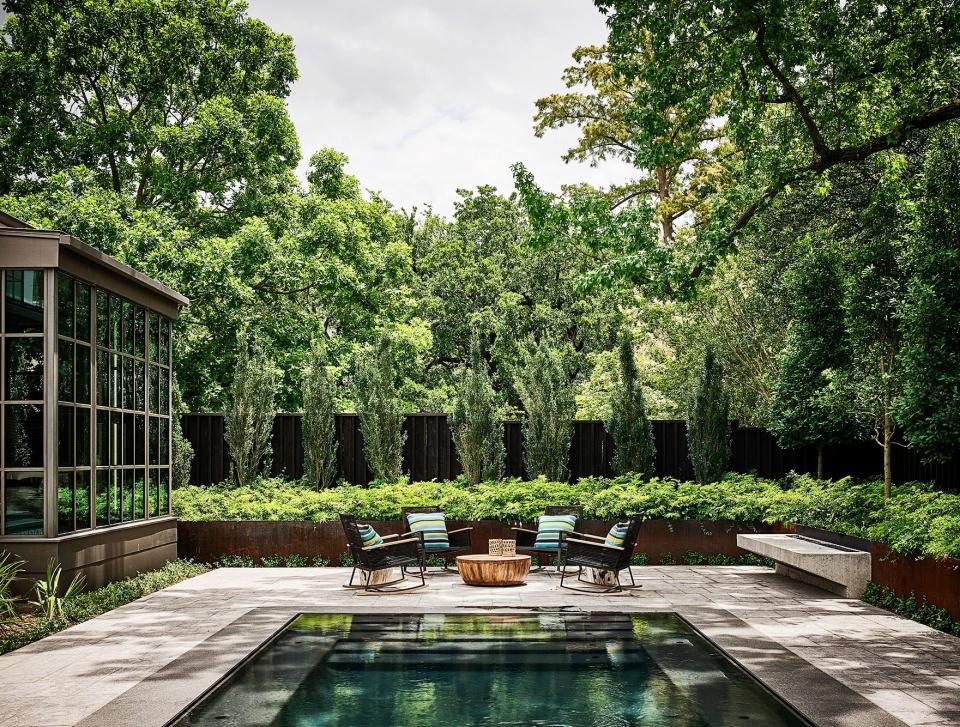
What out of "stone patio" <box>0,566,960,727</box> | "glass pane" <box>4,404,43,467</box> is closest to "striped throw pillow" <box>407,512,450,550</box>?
"stone patio" <box>0,566,960,727</box>

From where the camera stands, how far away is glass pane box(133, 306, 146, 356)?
476 inches

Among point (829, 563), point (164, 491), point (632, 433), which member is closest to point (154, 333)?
point (164, 491)

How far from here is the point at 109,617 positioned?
31.3ft

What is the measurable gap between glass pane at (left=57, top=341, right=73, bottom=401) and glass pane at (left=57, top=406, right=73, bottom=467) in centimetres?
15

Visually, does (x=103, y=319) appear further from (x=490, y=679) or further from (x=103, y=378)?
(x=490, y=679)

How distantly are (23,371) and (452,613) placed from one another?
5028 millimetres

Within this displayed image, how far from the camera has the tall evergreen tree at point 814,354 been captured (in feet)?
53.3

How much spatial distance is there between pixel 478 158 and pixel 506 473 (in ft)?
51.7

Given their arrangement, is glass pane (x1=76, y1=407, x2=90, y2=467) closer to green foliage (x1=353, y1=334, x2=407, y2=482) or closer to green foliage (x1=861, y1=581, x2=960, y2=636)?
green foliage (x1=353, y1=334, x2=407, y2=482)

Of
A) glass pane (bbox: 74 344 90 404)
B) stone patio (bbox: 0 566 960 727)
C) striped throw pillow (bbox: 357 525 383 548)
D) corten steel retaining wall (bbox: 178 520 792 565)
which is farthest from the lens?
corten steel retaining wall (bbox: 178 520 792 565)

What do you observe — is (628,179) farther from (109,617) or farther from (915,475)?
(109,617)

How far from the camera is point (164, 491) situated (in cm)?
1309

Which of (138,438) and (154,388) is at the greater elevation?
(154,388)

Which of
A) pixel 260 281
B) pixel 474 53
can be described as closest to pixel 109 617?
pixel 260 281
